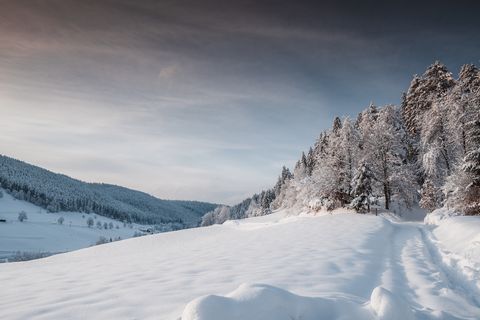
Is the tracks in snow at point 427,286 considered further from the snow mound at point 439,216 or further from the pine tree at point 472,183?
the pine tree at point 472,183

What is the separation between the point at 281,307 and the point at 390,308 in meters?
1.58

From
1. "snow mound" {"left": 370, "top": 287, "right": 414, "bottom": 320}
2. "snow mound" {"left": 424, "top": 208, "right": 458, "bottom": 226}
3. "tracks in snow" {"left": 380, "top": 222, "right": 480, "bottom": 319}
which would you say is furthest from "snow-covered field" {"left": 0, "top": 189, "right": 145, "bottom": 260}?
"snow mound" {"left": 370, "top": 287, "right": 414, "bottom": 320}

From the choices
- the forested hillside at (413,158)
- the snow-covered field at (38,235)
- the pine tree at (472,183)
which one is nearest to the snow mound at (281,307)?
the pine tree at (472,183)

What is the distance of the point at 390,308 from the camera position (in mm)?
4484

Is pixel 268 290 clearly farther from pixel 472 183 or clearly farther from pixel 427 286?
pixel 472 183

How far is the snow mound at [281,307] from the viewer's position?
3953 millimetres

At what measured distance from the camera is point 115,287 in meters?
7.07

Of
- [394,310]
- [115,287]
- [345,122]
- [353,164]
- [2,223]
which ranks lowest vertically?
[2,223]

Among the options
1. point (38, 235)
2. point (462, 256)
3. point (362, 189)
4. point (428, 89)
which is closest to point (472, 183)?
point (362, 189)

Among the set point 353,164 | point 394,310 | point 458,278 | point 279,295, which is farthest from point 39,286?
point 353,164

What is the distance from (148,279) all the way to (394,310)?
223 inches

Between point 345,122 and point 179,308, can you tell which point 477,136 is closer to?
point 345,122

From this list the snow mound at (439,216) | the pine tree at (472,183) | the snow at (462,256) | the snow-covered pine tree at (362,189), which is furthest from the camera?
the snow-covered pine tree at (362,189)

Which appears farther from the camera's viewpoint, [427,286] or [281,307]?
[427,286]
